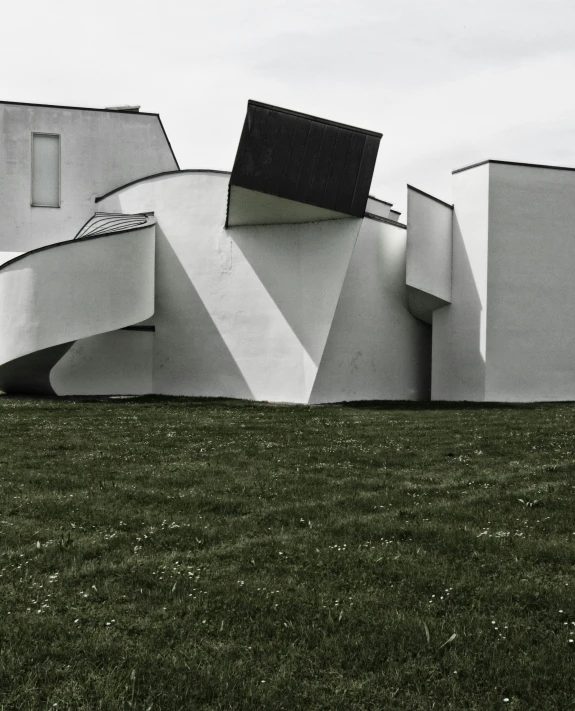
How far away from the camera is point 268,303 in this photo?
21.3 metres

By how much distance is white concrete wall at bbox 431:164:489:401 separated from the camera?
21281 millimetres

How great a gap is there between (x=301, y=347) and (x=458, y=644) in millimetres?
16819

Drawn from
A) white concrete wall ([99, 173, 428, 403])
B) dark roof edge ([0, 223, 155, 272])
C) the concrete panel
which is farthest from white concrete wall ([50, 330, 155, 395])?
the concrete panel

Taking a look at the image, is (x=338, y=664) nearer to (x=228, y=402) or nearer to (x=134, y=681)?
(x=134, y=681)

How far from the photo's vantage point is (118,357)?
2292cm

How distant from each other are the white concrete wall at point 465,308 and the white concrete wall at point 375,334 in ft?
2.81

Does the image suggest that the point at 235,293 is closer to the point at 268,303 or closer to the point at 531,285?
the point at 268,303

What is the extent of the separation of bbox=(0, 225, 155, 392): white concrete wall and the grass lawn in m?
10.3

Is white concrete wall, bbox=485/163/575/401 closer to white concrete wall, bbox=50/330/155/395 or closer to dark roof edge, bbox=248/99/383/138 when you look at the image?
dark roof edge, bbox=248/99/383/138

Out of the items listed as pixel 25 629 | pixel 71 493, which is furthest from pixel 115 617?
pixel 71 493

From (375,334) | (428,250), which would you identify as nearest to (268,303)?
(375,334)

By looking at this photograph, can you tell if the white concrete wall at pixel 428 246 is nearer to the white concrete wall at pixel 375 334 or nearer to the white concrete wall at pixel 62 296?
the white concrete wall at pixel 375 334

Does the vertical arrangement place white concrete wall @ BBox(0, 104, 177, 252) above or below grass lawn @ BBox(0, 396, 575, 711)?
above

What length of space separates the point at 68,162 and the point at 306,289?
36.8 ft
